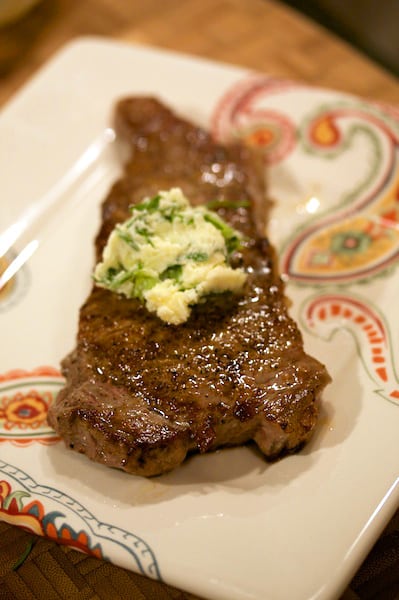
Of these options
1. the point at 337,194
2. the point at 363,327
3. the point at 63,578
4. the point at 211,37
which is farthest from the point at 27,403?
the point at 211,37

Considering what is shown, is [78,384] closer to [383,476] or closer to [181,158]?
[383,476]

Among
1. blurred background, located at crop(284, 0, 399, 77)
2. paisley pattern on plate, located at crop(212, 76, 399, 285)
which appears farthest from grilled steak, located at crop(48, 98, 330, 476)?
blurred background, located at crop(284, 0, 399, 77)

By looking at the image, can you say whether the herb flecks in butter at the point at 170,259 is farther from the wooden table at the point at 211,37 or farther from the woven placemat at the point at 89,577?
the wooden table at the point at 211,37

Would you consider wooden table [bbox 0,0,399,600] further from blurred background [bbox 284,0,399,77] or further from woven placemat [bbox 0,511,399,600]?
woven placemat [bbox 0,511,399,600]

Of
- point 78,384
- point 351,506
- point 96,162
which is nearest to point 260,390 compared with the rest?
point 351,506

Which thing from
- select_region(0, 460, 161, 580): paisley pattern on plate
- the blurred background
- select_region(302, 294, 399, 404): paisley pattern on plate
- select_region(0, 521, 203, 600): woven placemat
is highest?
the blurred background

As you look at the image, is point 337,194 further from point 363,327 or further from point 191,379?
point 191,379

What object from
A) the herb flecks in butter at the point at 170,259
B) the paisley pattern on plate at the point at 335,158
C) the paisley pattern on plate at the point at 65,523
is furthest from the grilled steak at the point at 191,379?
the paisley pattern on plate at the point at 335,158
